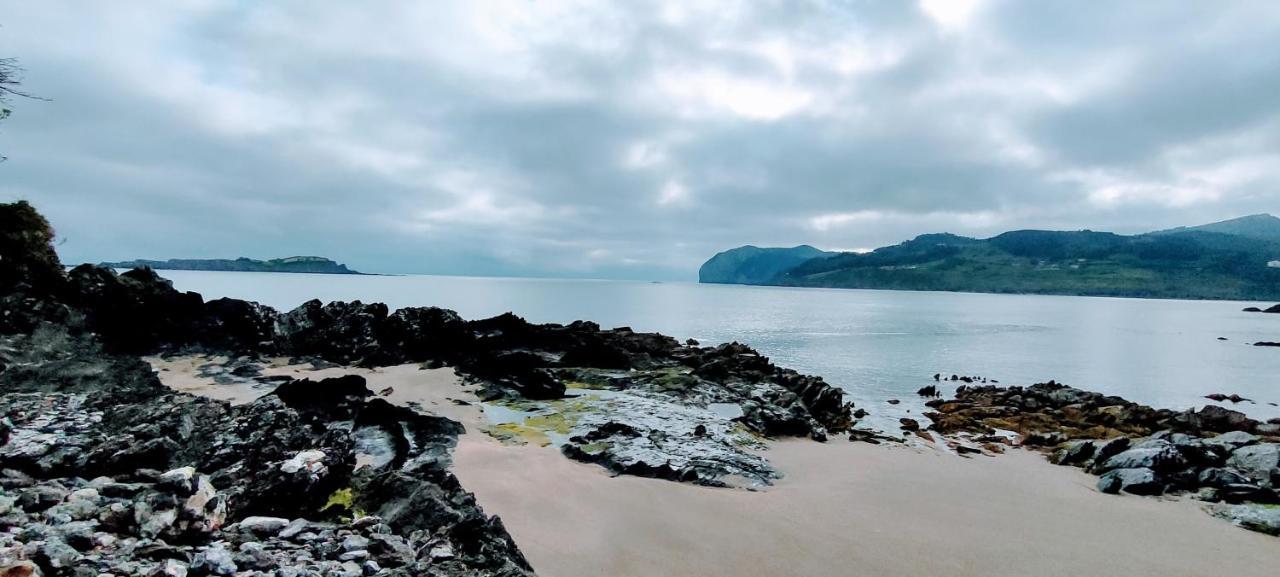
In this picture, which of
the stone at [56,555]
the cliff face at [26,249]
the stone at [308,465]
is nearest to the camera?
the stone at [56,555]

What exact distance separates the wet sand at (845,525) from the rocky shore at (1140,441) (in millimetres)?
909

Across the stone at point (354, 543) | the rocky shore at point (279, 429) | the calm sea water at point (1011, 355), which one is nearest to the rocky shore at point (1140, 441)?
the calm sea water at point (1011, 355)

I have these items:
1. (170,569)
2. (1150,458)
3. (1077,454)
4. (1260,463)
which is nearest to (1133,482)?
(1150,458)

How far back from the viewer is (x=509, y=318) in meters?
35.2

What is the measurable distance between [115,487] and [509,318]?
90.1ft

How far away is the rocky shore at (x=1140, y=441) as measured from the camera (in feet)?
46.0

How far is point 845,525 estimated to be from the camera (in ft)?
36.4

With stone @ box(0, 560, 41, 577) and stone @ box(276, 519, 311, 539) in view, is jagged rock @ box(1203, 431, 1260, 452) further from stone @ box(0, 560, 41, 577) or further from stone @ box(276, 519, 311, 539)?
stone @ box(0, 560, 41, 577)

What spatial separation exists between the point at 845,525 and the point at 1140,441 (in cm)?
1382

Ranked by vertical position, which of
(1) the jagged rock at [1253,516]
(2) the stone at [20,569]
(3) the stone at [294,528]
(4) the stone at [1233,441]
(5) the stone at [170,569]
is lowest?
(1) the jagged rock at [1253,516]

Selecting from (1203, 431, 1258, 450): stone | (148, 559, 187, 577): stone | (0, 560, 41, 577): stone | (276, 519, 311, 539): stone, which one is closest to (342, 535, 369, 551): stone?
(276, 519, 311, 539): stone

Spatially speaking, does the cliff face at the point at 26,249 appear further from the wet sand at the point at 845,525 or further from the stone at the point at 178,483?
the stone at the point at 178,483

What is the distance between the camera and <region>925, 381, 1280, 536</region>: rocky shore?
46.0 feet

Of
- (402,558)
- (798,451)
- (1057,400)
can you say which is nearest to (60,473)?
(402,558)
